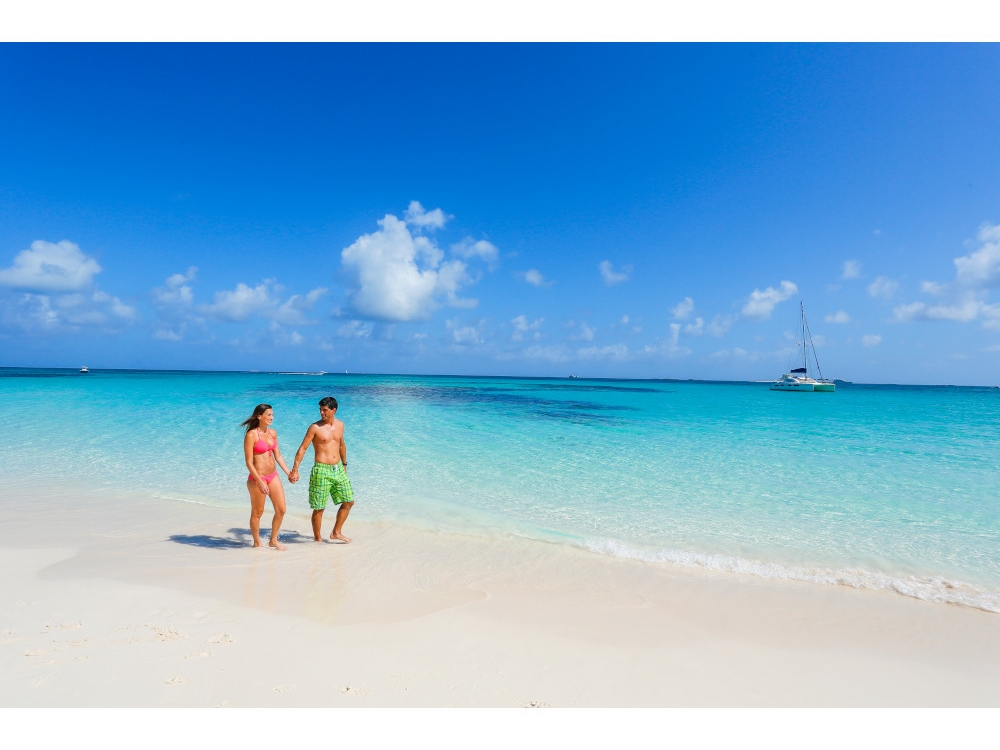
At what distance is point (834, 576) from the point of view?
580 cm

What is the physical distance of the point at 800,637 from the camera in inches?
168

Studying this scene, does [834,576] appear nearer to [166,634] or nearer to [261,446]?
[166,634]

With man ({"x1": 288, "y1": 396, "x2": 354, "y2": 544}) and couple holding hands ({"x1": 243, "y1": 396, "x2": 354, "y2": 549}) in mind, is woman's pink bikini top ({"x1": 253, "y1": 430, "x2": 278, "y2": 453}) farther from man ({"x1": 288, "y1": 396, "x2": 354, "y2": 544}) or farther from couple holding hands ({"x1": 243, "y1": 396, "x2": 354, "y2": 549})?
man ({"x1": 288, "y1": 396, "x2": 354, "y2": 544})

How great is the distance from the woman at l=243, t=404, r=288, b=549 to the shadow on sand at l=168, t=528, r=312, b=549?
0.93 ft

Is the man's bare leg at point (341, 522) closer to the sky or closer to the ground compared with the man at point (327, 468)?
closer to the ground

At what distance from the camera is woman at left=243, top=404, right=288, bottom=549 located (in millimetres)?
6098

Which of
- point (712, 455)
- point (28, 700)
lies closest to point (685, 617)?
A: point (28, 700)

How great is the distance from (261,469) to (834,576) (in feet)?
24.5

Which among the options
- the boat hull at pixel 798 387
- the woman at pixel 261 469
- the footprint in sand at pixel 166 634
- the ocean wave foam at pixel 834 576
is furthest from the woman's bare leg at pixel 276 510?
the boat hull at pixel 798 387

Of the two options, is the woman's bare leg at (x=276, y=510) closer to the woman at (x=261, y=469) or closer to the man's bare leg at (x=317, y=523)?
the woman at (x=261, y=469)

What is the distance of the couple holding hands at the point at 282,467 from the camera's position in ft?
20.1

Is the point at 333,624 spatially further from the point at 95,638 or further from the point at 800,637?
the point at 800,637

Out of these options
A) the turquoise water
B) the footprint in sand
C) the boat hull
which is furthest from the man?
the boat hull

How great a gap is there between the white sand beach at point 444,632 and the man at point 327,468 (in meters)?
0.48
